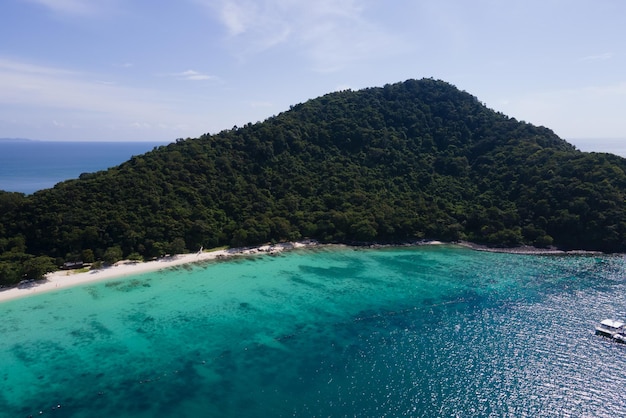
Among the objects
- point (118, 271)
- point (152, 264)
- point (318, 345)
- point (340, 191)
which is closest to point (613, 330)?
point (318, 345)

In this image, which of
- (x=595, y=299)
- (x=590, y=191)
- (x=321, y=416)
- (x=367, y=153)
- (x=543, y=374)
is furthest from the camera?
(x=367, y=153)

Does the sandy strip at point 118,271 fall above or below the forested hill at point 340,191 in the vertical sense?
below

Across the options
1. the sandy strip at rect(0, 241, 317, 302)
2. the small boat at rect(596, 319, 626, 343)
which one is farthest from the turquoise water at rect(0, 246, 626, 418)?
the sandy strip at rect(0, 241, 317, 302)

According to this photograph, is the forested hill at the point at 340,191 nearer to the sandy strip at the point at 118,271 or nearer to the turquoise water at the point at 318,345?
the sandy strip at the point at 118,271

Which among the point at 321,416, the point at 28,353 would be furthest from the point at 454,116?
the point at 28,353

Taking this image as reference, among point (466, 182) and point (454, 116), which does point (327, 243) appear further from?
point (454, 116)

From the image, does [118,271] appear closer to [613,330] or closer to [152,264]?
[152,264]

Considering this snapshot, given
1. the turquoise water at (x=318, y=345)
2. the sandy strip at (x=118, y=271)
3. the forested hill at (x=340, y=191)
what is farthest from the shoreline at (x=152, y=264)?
the turquoise water at (x=318, y=345)
